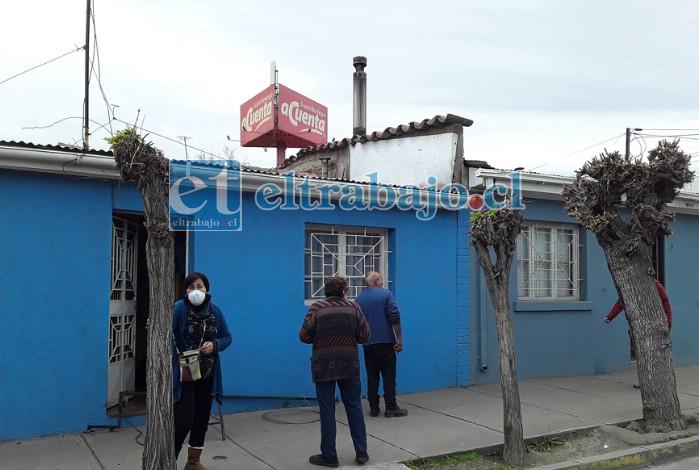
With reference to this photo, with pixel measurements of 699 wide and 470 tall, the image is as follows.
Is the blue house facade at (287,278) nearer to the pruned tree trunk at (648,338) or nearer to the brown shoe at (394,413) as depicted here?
the brown shoe at (394,413)

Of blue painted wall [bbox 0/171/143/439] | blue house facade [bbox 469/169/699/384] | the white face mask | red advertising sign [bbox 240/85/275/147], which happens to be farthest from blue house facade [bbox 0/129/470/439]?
red advertising sign [bbox 240/85/275/147]

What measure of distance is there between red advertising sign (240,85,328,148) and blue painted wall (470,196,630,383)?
9.72 metres

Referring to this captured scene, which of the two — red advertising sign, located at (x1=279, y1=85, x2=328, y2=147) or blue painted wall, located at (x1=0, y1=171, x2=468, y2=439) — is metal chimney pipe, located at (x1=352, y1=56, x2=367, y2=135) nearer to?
red advertising sign, located at (x1=279, y1=85, x2=328, y2=147)

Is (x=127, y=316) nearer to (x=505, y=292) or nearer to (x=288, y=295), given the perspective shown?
(x=288, y=295)

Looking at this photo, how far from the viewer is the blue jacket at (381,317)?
A: 7066 millimetres

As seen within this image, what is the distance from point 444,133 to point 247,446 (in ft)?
18.1

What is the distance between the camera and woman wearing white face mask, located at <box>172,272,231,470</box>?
506 cm

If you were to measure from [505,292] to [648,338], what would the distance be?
86.1 inches

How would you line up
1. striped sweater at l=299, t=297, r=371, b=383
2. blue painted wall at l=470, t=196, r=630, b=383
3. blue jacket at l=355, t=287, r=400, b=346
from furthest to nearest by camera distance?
blue painted wall at l=470, t=196, r=630, b=383, blue jacket at l=355, t=287, r=400, b=346, striped sweater at l=299, t=297, r=371, b=383

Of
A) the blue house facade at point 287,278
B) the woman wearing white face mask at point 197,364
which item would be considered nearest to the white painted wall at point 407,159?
the blue house facade at point 287,278

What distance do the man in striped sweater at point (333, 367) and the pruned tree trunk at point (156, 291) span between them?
1.34 m

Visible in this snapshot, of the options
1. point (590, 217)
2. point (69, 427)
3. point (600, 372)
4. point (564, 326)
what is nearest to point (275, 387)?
point (69, 427)

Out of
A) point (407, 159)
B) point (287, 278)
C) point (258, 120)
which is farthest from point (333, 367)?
point (258, 120)

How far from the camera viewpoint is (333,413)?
5.58 meters
